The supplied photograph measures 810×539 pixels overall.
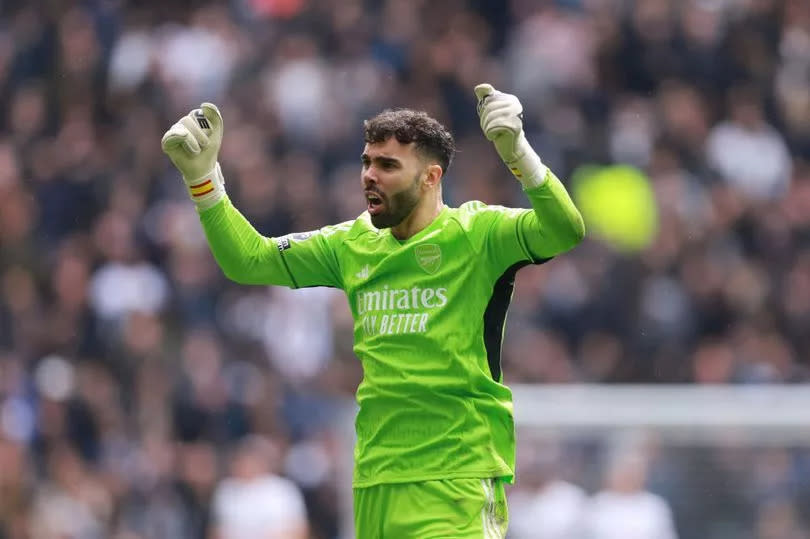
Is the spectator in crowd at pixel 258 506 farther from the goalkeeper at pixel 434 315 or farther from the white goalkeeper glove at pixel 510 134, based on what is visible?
the white goalkeeper glove at pixel 510 134

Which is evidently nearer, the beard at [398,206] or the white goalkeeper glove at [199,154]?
the beard at [398,206]

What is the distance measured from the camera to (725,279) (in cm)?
1507

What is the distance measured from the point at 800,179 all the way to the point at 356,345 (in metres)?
9.77

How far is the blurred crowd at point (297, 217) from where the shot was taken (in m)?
13.8

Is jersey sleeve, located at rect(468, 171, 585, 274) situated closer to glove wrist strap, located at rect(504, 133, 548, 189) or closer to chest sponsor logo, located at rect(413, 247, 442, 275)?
glove wrist strap, located at rect(504, 133, 548, 189)

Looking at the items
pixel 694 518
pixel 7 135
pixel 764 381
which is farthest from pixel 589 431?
pixel 7 135

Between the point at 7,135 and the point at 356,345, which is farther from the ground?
the point at 7,135

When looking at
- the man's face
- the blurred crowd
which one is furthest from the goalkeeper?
the blurred crowd

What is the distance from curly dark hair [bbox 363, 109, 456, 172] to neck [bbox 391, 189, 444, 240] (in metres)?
0.16

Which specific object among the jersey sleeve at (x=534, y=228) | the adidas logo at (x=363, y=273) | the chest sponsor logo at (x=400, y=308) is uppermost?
the jersey sleeve at (x=534, y=228)

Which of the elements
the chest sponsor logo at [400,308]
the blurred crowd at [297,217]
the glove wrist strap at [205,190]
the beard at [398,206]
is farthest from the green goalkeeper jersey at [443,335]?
the blurred crowd at [297,217]

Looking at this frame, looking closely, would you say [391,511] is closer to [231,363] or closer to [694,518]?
[694,518]

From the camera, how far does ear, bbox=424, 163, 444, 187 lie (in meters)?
7.12

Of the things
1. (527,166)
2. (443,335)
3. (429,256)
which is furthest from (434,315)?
Result: (527,166)
